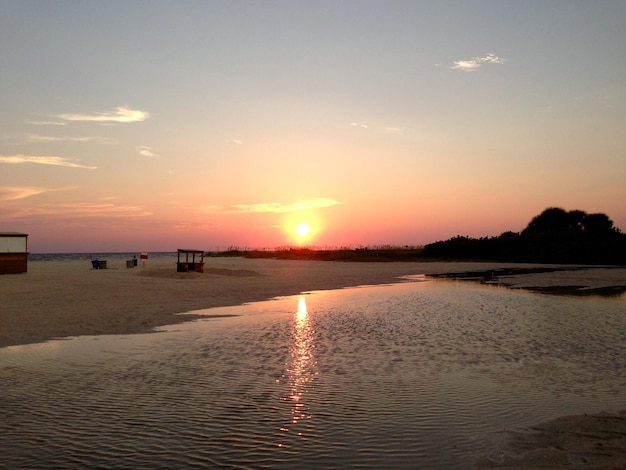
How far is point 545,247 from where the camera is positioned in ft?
294

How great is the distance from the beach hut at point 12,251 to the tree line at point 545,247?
70.8 metres

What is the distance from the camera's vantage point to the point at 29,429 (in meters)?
7.62

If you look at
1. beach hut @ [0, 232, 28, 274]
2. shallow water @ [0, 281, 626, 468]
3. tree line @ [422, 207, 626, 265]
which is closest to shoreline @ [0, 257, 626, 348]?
beach hut @ [0, 232, 28, 274]

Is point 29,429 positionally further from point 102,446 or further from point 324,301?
point 324,301

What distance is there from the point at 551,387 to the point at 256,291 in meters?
24.7

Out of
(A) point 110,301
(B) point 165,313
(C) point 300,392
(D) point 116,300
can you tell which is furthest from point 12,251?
(C) point 300,392

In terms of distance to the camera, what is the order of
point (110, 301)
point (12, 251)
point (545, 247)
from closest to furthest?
point (110, 301) → point (12, 251) → point (545, 247)

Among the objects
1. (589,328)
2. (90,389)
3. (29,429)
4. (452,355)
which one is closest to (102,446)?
(29,429)

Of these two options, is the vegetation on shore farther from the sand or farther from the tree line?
the sand

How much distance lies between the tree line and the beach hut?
232 ft

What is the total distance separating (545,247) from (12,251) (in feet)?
260

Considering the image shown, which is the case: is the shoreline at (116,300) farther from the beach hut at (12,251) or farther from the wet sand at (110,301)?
the beach hut at (12,251)

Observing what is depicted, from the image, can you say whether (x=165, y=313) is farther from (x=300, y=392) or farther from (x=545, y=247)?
(x=545, y=247)

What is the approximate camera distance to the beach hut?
4031cm
